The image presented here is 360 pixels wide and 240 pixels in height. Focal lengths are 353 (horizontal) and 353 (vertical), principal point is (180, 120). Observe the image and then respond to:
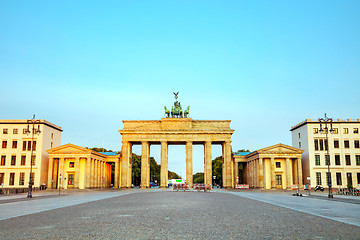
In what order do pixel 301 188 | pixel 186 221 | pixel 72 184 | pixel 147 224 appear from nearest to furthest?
pixel 147 224
pixel 186 221
pixel 301 188
pixel 72 184

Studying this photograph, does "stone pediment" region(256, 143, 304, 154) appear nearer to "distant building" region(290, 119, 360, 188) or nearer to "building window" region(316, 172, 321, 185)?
"distant building" region(290, 119, 360, 188)

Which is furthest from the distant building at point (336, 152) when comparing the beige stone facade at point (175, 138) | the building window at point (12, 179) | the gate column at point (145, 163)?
the building window at point (12, 179)

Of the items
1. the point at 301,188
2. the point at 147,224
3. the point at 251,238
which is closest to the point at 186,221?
the point at 147,224

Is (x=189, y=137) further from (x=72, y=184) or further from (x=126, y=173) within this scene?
(x=72, y=184)

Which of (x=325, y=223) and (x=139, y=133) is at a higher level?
(x=139, y=133)

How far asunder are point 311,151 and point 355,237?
73.2 meters

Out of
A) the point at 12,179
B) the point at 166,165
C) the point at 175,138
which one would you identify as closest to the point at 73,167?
the point at 12,179

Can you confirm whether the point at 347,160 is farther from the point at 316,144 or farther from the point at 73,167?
the point at 73,167

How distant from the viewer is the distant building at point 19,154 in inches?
3150

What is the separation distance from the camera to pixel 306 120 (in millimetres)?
80438

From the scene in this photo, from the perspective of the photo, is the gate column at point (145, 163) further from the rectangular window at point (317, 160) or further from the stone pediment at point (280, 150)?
the rectangular window at point (317, 160)

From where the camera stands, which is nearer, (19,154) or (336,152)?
(336,152)

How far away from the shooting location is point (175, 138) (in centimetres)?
8775

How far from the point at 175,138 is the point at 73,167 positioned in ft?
82.8
